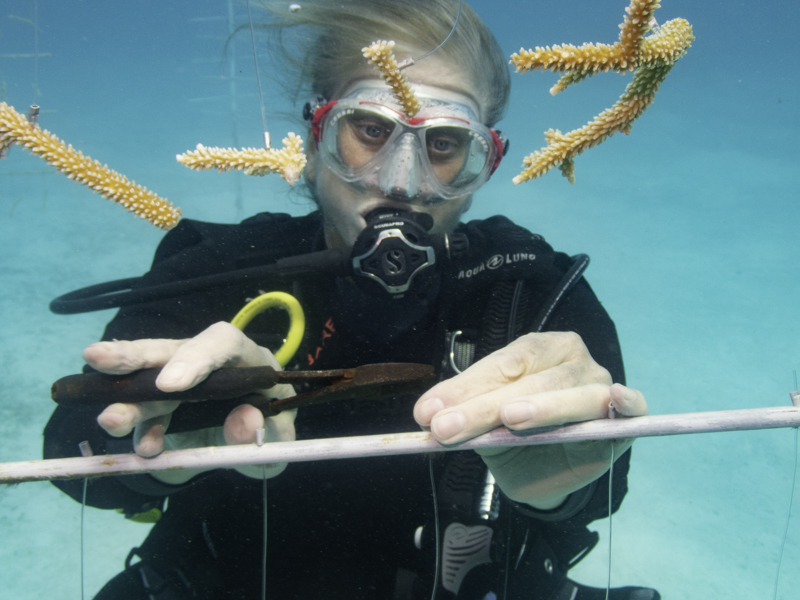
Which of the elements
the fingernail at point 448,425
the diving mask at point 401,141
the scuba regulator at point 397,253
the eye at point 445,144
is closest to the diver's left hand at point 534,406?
the fingernail at point 448,425

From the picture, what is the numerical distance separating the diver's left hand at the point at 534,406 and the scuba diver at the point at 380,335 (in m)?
0.33

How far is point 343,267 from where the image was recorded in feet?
5.59

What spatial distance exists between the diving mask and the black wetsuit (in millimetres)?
392

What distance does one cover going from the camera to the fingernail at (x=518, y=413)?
1.01 m

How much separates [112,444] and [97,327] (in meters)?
6.14

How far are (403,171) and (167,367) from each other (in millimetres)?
1353

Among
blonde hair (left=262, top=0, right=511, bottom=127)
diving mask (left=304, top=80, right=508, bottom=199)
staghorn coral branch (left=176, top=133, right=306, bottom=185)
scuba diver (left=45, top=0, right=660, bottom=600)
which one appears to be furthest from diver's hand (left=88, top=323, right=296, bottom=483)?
blonde hair (left=262, top=0, right=511, bottom=127)

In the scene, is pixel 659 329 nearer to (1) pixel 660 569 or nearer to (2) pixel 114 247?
(1) pixel 660 569

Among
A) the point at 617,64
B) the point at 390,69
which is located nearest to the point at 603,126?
the point at 617,64

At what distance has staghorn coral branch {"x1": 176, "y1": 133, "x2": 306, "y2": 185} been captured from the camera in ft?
5.08

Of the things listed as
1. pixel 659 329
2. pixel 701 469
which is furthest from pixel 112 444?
pixel 659 329

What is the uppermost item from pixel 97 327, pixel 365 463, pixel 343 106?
pixel 97 327

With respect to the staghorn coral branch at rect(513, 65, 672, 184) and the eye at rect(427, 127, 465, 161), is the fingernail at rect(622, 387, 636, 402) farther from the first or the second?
the eye at rect(427, 127, 465, 161)

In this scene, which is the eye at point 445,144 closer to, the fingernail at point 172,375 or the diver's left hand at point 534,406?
the diver's left hand at point 534,406
